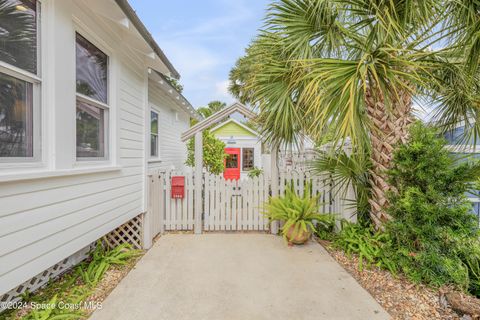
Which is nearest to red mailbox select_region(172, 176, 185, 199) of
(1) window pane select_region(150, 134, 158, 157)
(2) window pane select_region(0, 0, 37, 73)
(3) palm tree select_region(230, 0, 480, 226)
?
(1) window pane select_region(150, 134, 158, 157)

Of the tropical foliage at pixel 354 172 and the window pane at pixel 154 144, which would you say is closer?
the tropical foliage at pixel 354 172

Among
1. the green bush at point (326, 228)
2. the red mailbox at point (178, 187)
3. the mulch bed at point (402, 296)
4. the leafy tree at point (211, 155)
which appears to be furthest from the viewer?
the leafy tree at point (211, 155)

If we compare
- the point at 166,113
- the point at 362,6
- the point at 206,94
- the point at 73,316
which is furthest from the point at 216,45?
the point at 206,94

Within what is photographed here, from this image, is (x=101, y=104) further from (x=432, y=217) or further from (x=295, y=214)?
(x=432, y=217)

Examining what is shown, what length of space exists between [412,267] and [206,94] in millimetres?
30803

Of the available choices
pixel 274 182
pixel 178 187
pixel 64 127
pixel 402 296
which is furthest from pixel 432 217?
pixel 64 127

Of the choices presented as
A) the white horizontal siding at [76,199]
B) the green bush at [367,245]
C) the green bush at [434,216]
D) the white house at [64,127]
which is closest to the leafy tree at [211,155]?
the white horizontal siding at [76,199]

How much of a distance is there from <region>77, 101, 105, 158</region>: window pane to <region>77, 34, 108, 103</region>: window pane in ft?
0.61

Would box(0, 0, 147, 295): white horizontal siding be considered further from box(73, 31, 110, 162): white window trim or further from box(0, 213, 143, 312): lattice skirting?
box(0, 213, 143, 312): lattice skirting

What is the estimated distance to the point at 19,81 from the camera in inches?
78.5

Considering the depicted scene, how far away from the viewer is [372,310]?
251 centimetres

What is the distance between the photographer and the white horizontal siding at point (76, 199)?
6.17 feet

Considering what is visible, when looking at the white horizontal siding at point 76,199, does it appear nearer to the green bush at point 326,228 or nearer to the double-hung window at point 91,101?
the double-hung window at point 91,101

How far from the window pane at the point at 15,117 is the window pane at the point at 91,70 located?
77cm
